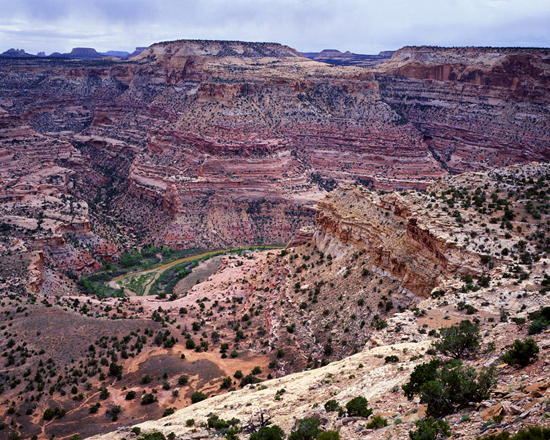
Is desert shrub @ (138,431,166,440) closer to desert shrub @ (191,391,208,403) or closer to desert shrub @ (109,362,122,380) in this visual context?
desert shrub @ (191,391,208,403)

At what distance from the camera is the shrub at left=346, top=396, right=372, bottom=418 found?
1630 cm

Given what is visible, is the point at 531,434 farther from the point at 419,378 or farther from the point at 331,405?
the point at 331,405

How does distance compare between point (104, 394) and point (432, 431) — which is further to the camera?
point (104, 394)

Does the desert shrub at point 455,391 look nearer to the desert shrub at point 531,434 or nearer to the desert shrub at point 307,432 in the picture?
the desert shrub at point 531,434

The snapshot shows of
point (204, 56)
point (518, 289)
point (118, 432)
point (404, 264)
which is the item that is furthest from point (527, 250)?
point (204, 56)

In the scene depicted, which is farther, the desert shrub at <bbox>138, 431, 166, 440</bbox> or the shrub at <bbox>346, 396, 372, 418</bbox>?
the desert shrub at <bbox>138, 431, 166, 440</bbox>

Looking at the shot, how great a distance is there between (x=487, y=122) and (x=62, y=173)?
10312 cm

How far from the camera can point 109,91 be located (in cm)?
15225

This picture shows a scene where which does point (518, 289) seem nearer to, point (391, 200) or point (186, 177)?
point (391, 200)

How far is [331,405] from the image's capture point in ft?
59.4

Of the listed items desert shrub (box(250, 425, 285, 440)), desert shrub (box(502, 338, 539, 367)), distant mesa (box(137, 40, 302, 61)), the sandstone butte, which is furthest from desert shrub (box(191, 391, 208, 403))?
distant mesa (box(137, 40, 302, 61))

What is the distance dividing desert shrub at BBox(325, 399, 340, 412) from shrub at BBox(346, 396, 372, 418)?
1.38m

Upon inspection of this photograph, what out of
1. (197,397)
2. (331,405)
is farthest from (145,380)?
(331,405)

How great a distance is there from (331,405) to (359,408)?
6.33ft
